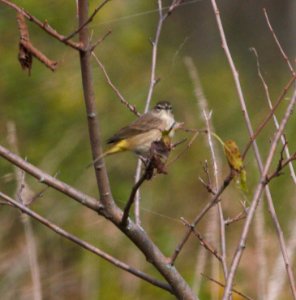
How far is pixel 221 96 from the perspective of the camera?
748 centimetres

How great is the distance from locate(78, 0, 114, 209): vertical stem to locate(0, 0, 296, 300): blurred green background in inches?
65.3

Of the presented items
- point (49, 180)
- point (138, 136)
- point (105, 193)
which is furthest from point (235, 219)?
point (138, 136)

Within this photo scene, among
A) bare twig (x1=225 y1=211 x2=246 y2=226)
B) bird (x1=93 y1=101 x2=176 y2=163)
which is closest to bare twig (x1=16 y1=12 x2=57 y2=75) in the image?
bare twig (x1=225 y1=211 x2=246 y2=226)

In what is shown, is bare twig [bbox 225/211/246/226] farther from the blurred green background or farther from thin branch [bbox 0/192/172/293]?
the blurred green background

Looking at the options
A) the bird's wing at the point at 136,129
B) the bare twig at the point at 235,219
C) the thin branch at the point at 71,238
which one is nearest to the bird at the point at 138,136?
the bird's wing at the point at 136,129

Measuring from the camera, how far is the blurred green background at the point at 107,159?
464 centimetres

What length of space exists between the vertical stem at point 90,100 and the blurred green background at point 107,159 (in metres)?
1.66

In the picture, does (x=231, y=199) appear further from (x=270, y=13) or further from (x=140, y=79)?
(x=270, y=13)

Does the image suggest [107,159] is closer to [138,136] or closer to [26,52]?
[138,136]

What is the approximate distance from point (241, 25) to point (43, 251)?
6.58 m

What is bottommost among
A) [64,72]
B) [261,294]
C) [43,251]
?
[261,294]

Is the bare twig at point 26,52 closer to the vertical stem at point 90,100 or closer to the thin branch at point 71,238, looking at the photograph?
the vertical stem at point 90,100

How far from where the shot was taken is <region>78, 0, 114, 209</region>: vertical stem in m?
1.79

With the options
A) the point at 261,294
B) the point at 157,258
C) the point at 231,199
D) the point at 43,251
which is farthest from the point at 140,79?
the point at 157,258
